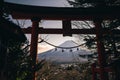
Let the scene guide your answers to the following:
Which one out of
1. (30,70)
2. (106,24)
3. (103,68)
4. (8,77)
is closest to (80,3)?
(106,24)

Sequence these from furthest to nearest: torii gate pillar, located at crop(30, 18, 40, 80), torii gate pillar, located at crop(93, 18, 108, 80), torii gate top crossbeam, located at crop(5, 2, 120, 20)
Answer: torii gate pillar, located at crop(93, 18, 108, 80)
torii gate pillar, located at crop(30, 18, 40, 80)
torii gate top crossbeam, located at crop(5, 2, 120, 20)

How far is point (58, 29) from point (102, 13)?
2.08 meters

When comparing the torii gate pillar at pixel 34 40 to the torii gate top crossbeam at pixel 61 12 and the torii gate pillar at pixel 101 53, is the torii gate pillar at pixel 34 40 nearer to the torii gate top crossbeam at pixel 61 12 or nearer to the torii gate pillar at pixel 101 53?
the torii gate top crossbeam at pixel 61 12

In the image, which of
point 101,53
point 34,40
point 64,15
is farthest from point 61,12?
point 101,53

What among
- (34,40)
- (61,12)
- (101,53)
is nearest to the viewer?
(61,12)

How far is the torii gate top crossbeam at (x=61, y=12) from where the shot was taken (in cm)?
823

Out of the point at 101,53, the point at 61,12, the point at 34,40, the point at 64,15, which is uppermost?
the point at 61,12

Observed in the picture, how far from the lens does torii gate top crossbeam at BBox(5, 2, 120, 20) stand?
8.23 metres

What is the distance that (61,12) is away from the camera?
27.5ft

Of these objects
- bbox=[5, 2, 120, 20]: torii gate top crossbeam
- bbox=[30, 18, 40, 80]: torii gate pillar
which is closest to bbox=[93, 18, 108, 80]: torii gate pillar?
bbox=[5, 2, 120, 20]: torii gate top crossbeam

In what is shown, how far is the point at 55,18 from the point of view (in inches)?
338

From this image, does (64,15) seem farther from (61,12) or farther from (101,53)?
(101,53)

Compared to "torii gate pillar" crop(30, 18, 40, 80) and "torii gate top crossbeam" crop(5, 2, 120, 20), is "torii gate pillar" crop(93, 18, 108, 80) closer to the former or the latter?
"torii gate top crossbeam" crop(5, 2, 120, 20)

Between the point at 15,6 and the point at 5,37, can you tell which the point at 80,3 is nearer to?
the point at 15,6
